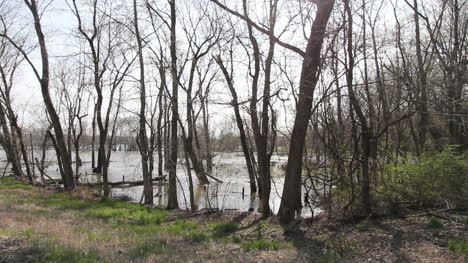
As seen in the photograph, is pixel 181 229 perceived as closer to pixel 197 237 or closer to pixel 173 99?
pixel 197 237

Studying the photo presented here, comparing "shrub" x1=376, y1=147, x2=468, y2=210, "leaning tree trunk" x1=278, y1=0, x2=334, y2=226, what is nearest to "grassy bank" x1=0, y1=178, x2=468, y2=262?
"shrub" x1=376, y1=147, x2=468, y2=210

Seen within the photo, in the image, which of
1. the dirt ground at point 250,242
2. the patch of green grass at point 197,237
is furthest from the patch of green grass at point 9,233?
the patch of green grass at point 197,237

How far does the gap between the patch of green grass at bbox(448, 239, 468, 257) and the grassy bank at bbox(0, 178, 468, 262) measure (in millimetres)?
11

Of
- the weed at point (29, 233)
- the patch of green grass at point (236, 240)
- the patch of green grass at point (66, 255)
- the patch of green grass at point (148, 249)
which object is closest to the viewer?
the patch of green grass at point (66, 255)

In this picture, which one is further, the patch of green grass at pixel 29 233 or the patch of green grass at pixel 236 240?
the patch of green grass at pixel 236 240

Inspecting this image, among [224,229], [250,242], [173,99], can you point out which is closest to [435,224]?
[250,242]

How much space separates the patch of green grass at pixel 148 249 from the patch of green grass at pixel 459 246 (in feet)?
15.1

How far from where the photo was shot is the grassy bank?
187 inches

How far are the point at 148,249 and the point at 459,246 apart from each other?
4.91 metres

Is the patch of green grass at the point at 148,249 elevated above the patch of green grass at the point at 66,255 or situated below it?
below

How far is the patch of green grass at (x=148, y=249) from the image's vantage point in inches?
191

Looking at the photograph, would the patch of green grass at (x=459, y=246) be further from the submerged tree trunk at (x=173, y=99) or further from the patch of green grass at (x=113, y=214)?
the submerged tree trunk at (x=173, y=99)

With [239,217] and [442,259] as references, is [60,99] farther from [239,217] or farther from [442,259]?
[442,259]

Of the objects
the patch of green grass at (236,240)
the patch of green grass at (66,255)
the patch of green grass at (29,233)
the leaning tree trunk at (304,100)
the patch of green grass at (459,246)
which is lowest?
the patch of green grass at (236,240)
